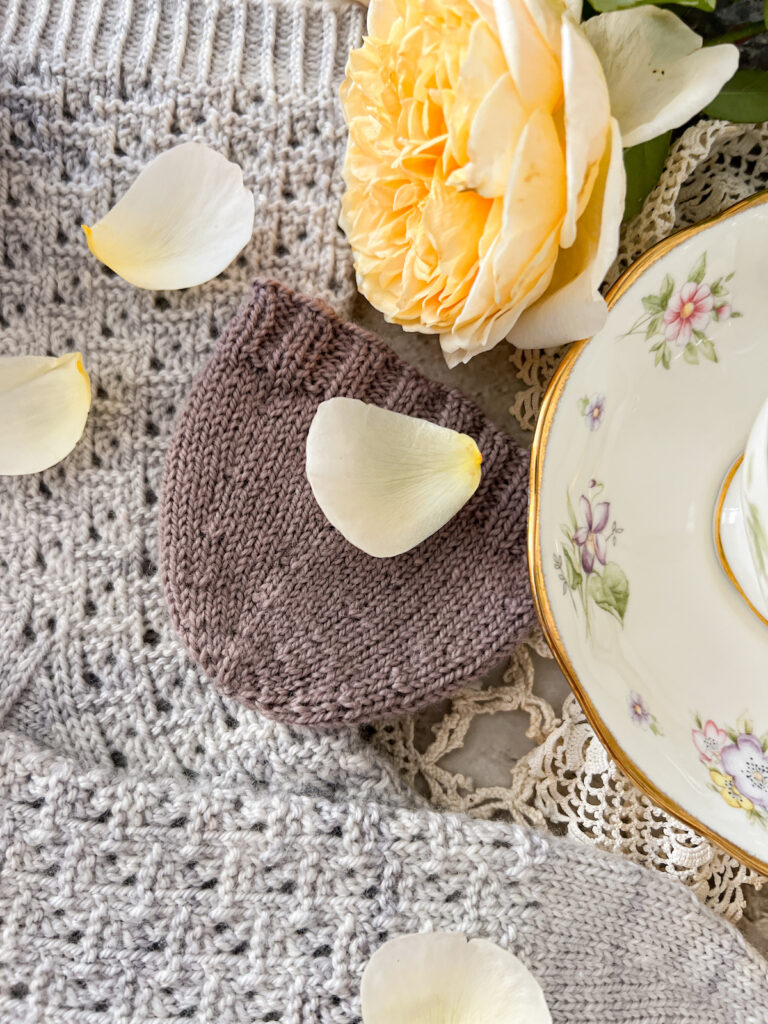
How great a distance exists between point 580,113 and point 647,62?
0.07 meters

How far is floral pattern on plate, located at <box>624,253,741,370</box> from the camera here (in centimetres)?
45

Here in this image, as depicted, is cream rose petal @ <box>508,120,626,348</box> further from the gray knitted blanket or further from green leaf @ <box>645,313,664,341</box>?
the gray knitted blanket

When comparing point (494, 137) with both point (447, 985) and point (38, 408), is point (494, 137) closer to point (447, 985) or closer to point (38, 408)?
point (38, 408)

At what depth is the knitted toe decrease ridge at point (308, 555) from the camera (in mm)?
522

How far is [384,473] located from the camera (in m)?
0.50

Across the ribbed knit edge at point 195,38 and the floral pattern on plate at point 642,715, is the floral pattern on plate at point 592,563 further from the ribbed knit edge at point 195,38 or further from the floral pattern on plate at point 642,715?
the ribbed knit edge at point 195,38

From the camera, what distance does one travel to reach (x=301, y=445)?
0.54 metres

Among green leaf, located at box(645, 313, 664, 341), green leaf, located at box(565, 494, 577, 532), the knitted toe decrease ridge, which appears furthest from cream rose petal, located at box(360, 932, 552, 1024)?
green leaf, located at box(645, 313, 664, 341)

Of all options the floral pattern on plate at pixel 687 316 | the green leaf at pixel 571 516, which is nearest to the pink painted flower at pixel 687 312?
the floral pattern on plate at pixel 687 316

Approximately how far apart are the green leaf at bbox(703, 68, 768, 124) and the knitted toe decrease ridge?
8.6 inches

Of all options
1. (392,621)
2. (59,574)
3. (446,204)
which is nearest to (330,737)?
(392,621)

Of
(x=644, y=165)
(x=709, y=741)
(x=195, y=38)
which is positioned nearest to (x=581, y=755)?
(x=709, y=741)

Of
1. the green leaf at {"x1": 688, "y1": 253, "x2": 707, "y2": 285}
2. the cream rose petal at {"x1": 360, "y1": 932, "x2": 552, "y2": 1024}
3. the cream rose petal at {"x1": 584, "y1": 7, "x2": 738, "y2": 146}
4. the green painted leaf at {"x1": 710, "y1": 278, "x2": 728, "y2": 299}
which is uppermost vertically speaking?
the cream rose petal at {"x1": 584, "y1": 7, "x2": 738, "y2": 146}

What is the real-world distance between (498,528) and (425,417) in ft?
0.27
